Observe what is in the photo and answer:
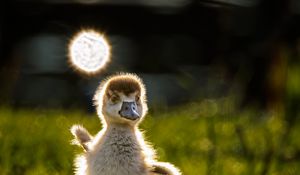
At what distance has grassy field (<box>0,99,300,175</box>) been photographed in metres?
4.30

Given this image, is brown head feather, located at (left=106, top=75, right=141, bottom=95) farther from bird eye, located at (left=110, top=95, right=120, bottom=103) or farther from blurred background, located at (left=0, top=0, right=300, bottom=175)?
blurred background, located at (left=0, top=0, right=300, bottom=175)

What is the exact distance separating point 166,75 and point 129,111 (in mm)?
6457

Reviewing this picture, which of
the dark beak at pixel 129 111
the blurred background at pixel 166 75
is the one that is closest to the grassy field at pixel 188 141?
the blurred background at pixel 166 75

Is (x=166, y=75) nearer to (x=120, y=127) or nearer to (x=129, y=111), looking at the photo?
(x=120, y=127)

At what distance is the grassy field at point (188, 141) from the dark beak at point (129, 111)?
65 centimetres

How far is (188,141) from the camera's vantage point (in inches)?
222

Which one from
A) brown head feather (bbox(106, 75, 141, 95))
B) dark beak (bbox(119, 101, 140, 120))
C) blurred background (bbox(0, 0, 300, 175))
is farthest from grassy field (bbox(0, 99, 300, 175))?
dark beak (bbox(119, 101, 140, 120))

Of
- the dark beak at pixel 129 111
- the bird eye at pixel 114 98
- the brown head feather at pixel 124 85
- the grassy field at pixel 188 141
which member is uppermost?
the grassy field at pixel 188 141

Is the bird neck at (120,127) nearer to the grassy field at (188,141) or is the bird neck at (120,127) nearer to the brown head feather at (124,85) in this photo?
the brown head feather at (124,85)

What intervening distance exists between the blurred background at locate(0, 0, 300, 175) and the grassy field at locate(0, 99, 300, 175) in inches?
0.4

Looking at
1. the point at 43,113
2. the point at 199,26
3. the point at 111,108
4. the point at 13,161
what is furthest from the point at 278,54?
the point at 111,108

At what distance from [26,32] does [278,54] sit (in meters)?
2.87

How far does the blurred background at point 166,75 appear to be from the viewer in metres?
5.04

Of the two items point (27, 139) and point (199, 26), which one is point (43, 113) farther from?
point (199, 26)
